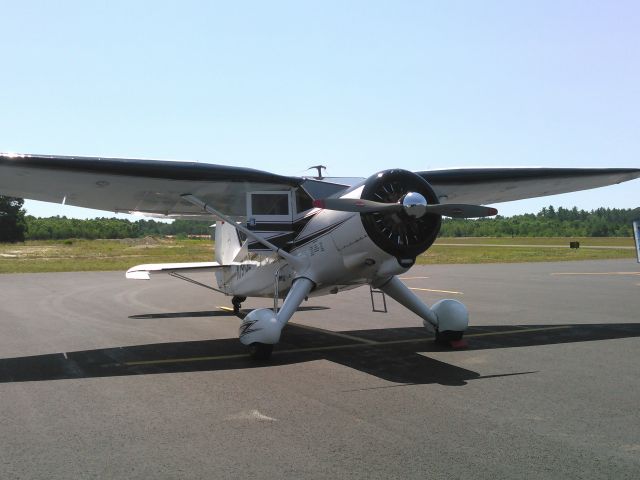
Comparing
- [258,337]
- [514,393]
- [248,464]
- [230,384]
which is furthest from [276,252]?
[248,464]

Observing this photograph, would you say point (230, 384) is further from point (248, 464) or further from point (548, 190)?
point (548, 190)

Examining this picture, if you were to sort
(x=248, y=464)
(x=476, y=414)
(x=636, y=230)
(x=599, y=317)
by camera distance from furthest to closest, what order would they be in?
(x=636, y=230)
(x=599, y=317)
(x=476, y=414)
(x=248, y=464)

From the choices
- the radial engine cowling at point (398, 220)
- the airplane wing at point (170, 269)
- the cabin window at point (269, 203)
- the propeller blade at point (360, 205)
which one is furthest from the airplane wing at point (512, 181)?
the airplane wing at point (170, 269)

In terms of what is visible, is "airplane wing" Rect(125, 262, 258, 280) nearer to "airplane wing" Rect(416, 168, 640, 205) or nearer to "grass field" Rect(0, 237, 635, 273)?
"airplane wing" Rect(416, 168, 640, 205)

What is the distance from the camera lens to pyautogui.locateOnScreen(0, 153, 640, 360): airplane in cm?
756

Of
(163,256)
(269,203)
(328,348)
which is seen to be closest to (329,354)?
(328,348)

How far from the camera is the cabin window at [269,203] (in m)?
9.30

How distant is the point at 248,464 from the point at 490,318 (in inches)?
370

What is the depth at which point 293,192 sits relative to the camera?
9.29 m

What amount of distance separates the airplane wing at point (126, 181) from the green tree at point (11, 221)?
276ft

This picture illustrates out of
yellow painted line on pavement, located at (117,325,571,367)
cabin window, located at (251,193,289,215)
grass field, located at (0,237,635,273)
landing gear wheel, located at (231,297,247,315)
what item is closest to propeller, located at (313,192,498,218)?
cabin window, located at (251,193,289,215)

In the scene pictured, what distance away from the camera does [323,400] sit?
18.7 feet

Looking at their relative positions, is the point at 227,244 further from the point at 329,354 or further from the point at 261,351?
the point at 261,351

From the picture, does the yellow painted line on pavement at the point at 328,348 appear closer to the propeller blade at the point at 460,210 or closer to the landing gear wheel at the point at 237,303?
the propeller blade at the point at 460,210
